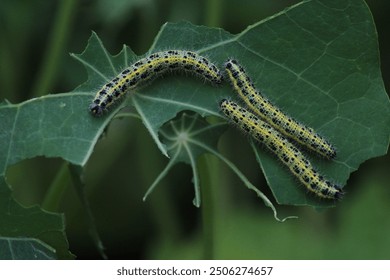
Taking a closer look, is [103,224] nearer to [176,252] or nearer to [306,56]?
[176,252]

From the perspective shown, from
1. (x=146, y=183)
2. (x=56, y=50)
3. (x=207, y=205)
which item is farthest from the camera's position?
(x=146, y=183)

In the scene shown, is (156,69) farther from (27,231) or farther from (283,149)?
(27,231)

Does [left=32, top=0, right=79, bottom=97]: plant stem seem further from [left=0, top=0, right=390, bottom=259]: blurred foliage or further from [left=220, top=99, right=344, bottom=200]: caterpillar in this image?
[left=220, top=99, right=344, bottom=200]: caterpillar

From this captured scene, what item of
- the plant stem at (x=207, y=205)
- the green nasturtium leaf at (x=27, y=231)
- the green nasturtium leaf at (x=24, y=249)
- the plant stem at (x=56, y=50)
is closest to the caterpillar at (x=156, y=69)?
the plant stem at (x=207, y=205)

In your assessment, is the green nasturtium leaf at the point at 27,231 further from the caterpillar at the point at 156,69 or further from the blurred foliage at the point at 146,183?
the blurred foliage at the point at 146,183

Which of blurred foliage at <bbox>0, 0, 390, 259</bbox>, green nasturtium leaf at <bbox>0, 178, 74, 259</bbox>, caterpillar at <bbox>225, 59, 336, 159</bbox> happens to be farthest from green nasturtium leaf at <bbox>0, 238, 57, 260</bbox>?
caterpillar at <bbox>225, 59, 336, 159</bbox>

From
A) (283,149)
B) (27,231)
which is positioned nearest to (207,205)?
(283,149)
